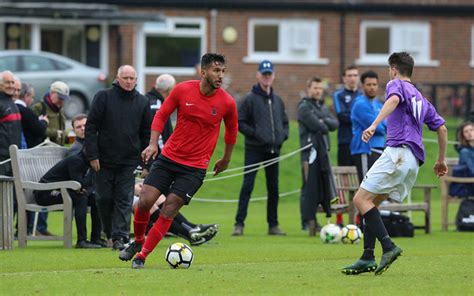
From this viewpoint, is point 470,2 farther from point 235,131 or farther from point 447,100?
point 235,131

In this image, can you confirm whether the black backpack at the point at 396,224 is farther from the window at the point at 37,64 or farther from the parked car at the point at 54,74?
the window at the point at 37,64

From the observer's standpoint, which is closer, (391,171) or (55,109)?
(391,171)

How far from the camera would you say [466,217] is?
824 inches

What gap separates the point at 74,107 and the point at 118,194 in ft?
65.0

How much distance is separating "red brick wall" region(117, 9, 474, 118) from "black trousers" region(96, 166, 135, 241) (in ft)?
84.5

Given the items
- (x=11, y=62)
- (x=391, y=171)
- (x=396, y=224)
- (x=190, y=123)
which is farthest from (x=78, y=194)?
(x=11, y=62)

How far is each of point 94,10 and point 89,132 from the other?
26.2 meters

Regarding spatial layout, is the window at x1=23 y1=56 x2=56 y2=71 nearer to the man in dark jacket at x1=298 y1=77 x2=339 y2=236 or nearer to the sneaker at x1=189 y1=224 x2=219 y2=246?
the man in dark jacket at x1=298 y1=77 x2=339 y2=236

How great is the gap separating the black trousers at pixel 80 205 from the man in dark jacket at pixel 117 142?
2.31 feet

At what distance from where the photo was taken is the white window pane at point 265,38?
148 feet

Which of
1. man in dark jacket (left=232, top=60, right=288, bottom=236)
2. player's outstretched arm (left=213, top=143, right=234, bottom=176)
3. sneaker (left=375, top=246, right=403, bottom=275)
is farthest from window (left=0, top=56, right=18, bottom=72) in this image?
sneaker (left=375, top=246, right=403, bottom=275)

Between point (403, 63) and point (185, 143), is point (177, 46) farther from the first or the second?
point (403, 63)

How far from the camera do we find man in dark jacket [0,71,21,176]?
18547 mm

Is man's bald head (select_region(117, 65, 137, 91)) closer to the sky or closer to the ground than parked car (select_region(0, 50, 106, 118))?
closer to the sky
